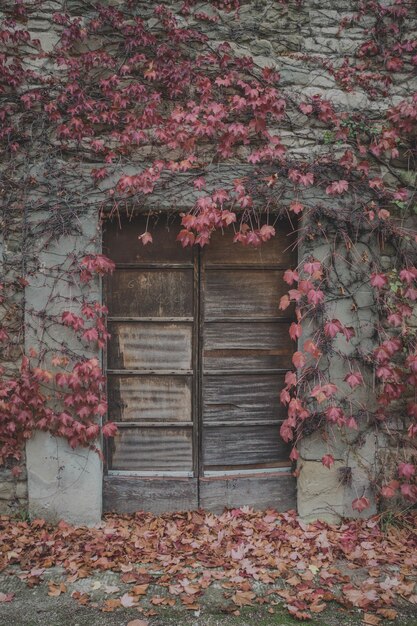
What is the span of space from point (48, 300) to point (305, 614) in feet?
8.19

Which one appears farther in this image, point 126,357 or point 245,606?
point 126,357

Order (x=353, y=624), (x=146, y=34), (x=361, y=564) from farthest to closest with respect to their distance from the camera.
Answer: (x=146, y=34) → (x=361, y=564) → (x=353, y=624)

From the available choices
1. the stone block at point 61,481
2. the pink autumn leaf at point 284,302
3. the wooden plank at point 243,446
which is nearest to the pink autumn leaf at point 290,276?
the pink autumn leaf at point 284,302

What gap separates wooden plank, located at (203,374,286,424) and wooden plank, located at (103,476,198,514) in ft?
1.76

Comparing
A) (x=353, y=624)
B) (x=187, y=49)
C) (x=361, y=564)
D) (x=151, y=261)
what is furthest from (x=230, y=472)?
(x=187, y=49)

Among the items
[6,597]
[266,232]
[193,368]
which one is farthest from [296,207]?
[6,597]

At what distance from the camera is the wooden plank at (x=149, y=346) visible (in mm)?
3641

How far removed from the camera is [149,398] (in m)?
3.68

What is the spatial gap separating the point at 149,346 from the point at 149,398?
0.40m

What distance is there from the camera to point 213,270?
144 inches

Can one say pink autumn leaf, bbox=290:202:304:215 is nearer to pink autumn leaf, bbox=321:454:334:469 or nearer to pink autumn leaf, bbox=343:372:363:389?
pink autumn leaf, bbox=343:372:363:389

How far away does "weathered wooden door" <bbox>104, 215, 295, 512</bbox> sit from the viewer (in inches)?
143

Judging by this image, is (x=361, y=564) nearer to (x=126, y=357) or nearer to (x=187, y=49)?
(x=126, y=357)

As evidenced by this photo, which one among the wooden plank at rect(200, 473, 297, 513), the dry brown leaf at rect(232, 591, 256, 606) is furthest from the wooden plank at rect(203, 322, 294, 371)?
the dry brown leaf at rect(232, 591, 256, 606)
